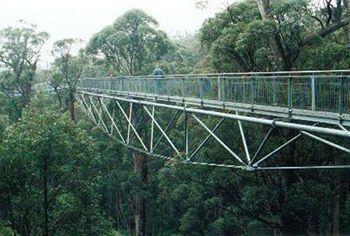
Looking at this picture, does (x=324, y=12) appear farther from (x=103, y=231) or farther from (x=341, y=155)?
(x=103, y=231)

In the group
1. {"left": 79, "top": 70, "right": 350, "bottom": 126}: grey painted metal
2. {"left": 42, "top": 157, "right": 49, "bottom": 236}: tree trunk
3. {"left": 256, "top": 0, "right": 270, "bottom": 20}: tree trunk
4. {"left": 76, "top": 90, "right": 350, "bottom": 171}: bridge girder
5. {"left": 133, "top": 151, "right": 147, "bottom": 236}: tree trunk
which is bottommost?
{"left": 133, "top": 151, "right": 147, "bottom": 236}: tree trunk

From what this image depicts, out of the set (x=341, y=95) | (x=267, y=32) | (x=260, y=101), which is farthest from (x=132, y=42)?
(x=341, y=95)

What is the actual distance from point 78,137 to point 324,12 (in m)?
7.91

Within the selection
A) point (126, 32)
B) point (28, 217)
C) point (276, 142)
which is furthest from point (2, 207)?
point (126, 32)

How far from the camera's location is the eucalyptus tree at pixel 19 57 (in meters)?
27.5

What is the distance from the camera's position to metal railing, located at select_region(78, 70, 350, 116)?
8211 mm

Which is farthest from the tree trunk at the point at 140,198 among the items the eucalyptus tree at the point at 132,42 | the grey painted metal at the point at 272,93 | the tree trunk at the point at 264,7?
the tree trunk at the point at 264,7

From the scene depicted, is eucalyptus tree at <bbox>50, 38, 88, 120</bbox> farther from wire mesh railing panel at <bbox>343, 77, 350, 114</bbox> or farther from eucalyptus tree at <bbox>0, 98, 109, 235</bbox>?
wire mesh railing panel at <bbox>343, 77, 350, 114</bbox>

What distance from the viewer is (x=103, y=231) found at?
1530cm

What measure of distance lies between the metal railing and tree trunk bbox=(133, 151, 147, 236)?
959cm

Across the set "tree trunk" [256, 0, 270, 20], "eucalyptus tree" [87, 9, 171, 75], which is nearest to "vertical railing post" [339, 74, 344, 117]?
"tree trunk" [256, 0, 270, 20]

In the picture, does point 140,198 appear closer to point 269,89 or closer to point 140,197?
point 140,197

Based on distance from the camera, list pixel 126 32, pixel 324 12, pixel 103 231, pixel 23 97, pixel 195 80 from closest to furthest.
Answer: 1. pixel 195 80
2. pixel 324 12
3. pixel 103 231
4. pixel 126 32
5. pixel 23 97

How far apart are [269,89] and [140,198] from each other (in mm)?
15717
